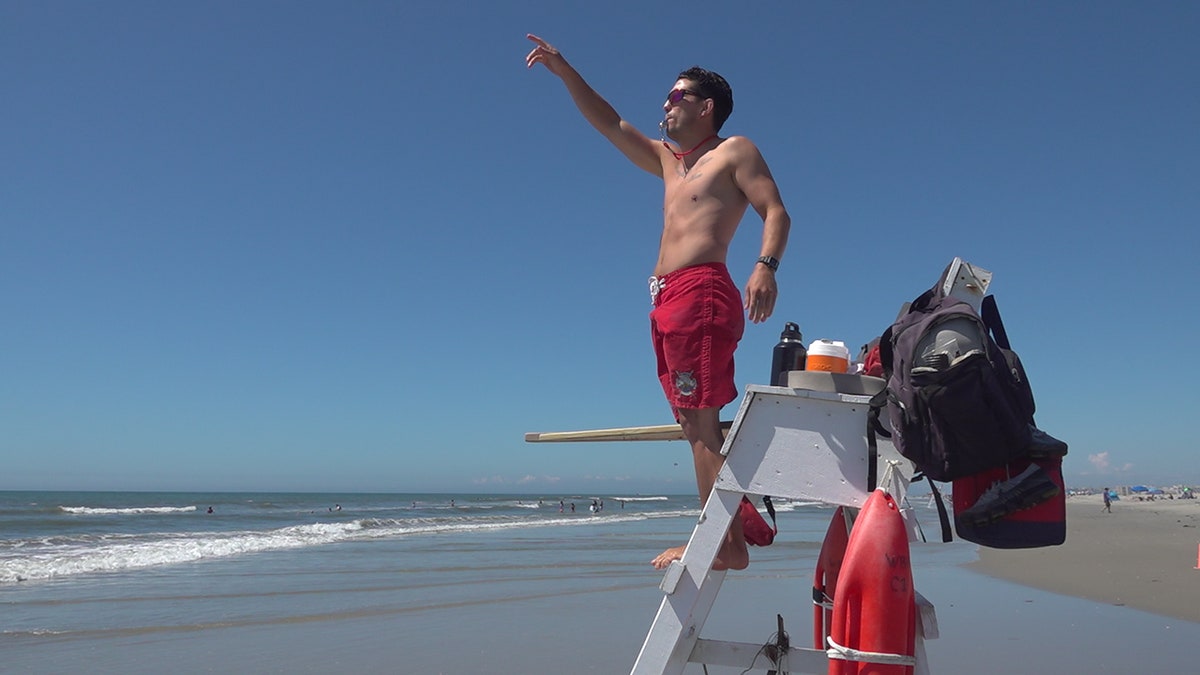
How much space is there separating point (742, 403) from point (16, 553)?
72.3 ft

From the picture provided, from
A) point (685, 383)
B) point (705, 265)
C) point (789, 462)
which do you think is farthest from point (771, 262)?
point (789, 462)

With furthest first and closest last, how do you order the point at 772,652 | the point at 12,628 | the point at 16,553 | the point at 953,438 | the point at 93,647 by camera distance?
the point at 16,553 < the point at 12,628 < the point at 93,647 < the point at 772,652 < the point at 953,438

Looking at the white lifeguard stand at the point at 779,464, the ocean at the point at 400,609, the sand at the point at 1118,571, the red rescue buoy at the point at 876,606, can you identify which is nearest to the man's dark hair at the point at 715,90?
the white lifeguard stand at the point at 779,464

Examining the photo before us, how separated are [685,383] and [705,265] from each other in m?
0.43

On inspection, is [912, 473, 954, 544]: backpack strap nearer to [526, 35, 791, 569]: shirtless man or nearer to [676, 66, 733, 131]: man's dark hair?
[526, 35, 791, 569]: shirtless man

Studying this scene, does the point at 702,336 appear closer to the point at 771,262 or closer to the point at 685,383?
the point at 685,383

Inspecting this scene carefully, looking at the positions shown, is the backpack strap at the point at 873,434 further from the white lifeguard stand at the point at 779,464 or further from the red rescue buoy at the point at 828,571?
the red rescue buoy at the point at 828,571

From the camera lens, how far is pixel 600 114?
3.67 m

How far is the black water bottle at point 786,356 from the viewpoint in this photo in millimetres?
2809

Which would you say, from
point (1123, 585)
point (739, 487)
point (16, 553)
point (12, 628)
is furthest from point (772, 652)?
point (16, 553)

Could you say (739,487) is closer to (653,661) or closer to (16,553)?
(653,661)

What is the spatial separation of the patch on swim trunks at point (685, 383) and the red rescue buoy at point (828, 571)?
74cm

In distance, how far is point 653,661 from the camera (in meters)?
2.50

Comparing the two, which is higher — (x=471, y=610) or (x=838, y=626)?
(x=838, y=626)
